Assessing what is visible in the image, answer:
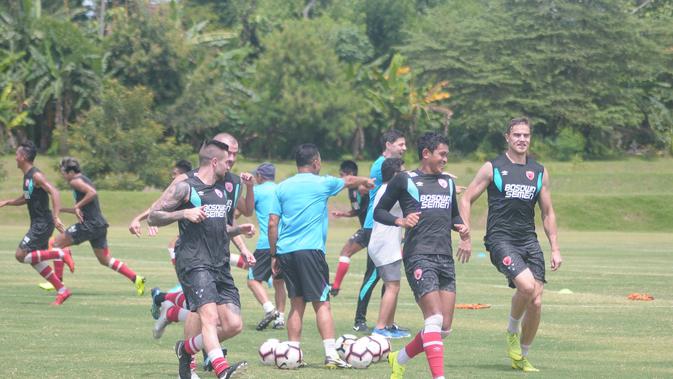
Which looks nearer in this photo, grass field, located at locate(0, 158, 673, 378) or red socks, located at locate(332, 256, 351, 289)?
grass field, located at locate(0, 158, 673, 378)

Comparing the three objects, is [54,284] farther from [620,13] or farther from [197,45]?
[620,13]

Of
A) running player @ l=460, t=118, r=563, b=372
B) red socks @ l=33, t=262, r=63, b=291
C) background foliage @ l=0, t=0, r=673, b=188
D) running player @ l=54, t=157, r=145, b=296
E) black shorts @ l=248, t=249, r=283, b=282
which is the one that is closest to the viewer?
running player @ l=460, t=118, r=563, b=372

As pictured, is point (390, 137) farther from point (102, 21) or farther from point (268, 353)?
point (102, 21)

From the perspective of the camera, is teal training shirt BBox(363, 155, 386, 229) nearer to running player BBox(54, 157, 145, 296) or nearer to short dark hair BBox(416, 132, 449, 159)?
short dark hair BBox(416, 132, 449, 159)

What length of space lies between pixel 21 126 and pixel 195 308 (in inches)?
2147

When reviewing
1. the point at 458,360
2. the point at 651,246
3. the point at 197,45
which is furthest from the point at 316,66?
the point at 458,360

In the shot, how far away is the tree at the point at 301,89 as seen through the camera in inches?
2571

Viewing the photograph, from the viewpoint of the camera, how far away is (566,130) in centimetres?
6700

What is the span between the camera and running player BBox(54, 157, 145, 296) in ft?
61.5

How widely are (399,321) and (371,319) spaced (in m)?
0.40

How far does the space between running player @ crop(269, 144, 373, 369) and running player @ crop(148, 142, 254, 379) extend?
52.0 inches

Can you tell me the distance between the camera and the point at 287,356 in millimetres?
11352

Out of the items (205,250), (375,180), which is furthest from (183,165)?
(205,250)

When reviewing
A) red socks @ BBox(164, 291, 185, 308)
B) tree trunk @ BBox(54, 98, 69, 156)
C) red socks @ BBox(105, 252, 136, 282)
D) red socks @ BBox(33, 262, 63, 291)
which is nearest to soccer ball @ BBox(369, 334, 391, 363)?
red socks @ BBox(164, 291, 185, 308)
